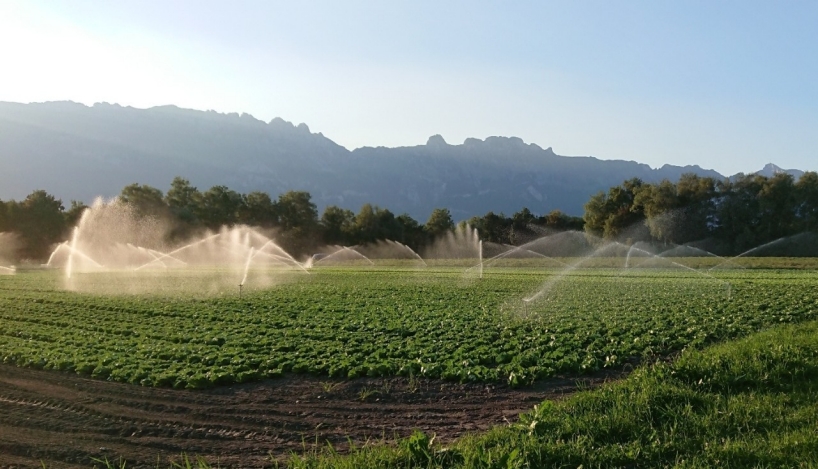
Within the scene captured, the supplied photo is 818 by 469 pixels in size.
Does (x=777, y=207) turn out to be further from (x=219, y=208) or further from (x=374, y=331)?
(x=219, y=208)

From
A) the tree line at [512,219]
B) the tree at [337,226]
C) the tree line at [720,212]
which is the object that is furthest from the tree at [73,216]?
the tree line at [720,212]

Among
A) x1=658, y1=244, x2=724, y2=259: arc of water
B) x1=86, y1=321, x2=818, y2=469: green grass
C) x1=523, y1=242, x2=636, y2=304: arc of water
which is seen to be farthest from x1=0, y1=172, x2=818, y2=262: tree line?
x1=86, y1=321, x2=818, y2=469: green grass

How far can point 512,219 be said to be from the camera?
397ft

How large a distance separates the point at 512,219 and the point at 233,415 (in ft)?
373

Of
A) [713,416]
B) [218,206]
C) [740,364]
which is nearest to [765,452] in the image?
[713,416]

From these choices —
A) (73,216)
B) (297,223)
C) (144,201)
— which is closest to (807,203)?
(297,223)

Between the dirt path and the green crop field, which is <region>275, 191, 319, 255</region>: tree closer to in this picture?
the green crop field

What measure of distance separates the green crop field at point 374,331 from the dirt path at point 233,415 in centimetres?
77

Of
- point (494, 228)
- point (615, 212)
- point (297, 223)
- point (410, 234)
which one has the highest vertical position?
point (297, 223)

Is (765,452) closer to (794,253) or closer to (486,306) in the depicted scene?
(486,306)

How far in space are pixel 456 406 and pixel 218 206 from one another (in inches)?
4763

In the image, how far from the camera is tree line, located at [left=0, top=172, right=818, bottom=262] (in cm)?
8481

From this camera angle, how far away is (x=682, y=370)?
33.6 feet

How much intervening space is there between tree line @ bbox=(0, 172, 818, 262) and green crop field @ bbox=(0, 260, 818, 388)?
5928cm
